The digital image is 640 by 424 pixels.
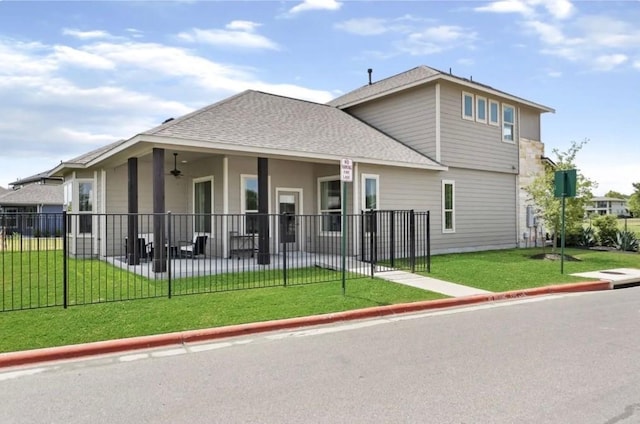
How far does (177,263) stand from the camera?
1316 centimetres

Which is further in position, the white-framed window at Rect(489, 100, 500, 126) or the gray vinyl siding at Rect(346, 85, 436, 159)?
the white-framed window at Rect(489, 100, 500, 126)

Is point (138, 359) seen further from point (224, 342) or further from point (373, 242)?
point (373, 242)

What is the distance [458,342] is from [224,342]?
323 centimetres

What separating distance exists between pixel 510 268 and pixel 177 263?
32.1ft

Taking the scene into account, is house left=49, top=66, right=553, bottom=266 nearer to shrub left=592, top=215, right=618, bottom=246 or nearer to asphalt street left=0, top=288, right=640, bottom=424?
Result: shrub left=592, top=215, right=618, bottom=246

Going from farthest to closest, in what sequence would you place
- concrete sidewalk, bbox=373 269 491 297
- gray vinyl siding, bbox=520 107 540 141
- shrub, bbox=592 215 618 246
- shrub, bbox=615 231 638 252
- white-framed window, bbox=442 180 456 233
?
1. shrub, bbox=592 215 618 246
2. gray vinyl siding, bbox=520 107 540 141
3. shrub, bbox=615 231 638 252
4. white-framed window, bbox=442 180 456 233
5. concrete sidewalk, bbox=373 269 491 297

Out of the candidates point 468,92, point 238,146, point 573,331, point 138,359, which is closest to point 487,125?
point 468,92

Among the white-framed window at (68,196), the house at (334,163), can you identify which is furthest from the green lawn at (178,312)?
the white-framed window at (68,196)

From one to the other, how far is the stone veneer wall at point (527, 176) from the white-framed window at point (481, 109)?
9.71ft

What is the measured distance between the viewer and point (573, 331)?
6586mm

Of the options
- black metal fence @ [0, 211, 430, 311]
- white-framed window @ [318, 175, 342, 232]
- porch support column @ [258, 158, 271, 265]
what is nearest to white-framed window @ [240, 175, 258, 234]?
black metal fence @ [0, 211, 430, 311]

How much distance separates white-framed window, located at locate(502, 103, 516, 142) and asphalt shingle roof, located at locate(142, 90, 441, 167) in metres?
5.36

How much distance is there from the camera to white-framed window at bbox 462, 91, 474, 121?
18109 mm

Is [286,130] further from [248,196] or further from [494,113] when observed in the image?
[494,113]
